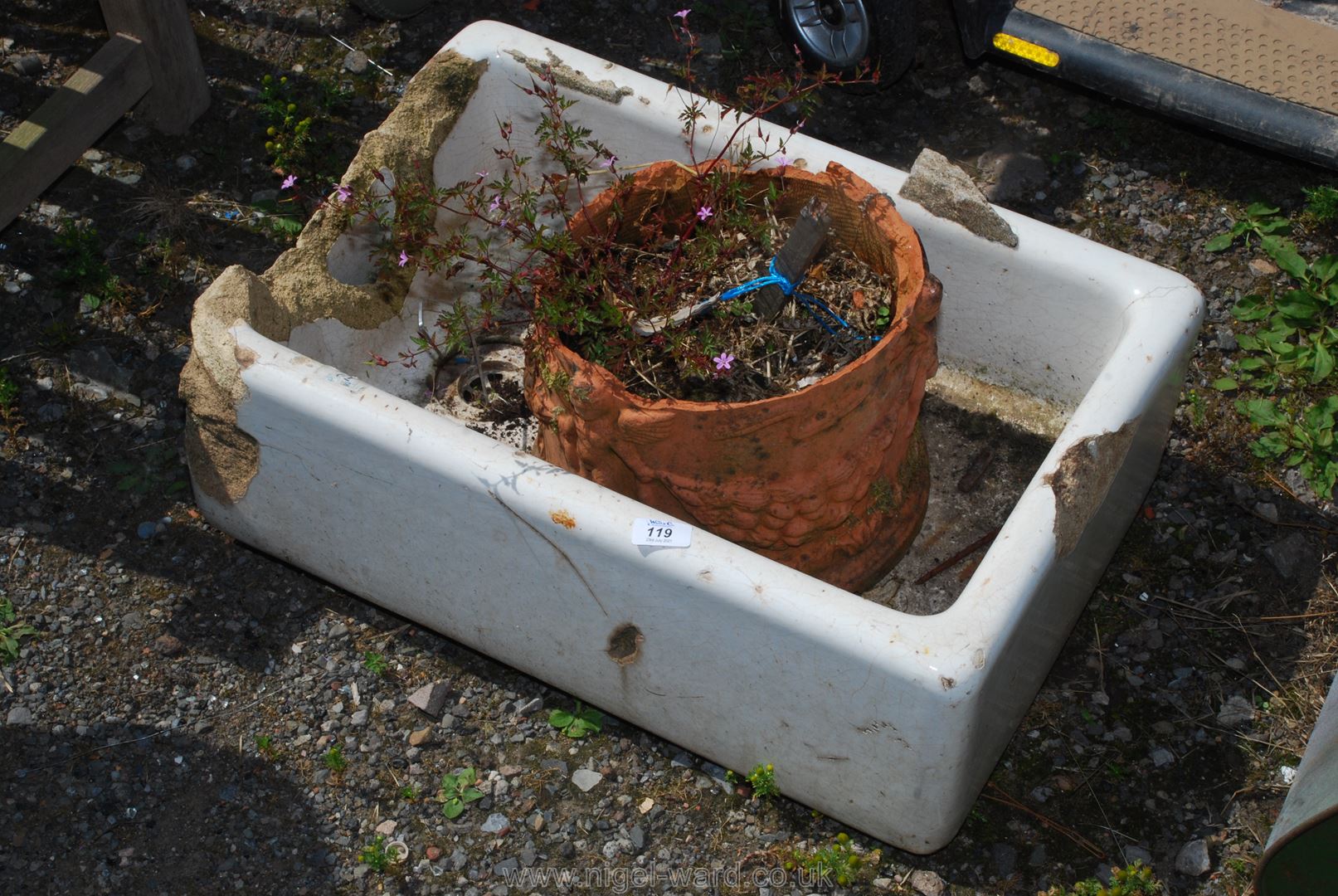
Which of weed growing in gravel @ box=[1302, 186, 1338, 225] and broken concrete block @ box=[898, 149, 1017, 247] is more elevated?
broken concrete block @ box=[898, 149, 1017, 247]

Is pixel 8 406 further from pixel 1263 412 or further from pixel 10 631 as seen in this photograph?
pixel 1263 412

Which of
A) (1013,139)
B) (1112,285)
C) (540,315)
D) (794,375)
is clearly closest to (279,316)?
(540,315)

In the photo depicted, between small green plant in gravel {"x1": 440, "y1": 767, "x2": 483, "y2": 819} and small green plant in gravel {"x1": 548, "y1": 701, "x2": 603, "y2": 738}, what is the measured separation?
0.20m

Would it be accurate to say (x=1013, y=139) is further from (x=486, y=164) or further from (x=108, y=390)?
(x=108, y=390)

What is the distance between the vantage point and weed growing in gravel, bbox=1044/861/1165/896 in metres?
2.57

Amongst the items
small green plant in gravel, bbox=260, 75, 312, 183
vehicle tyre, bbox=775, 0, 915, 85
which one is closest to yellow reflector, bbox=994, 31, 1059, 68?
vehicle tyre, bbox=775, 0, 915, 85

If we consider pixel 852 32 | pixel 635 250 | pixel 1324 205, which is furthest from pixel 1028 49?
pixel 635 250

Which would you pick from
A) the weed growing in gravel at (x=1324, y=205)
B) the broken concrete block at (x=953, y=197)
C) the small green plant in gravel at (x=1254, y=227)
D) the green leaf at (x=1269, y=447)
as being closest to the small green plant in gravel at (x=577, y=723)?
the broken concrete block at (x=953, y=197)

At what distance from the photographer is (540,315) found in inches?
99.3

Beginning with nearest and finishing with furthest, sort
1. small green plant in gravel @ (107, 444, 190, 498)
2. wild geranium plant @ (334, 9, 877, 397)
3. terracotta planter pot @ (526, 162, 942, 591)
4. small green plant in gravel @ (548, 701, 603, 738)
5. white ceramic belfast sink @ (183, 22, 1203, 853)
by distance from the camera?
white ceramic belfast sink @ (183, 22, 1203, 853) < terracotta planter pot @ (526, 162, 942, 591) < wild geranium plant @ (334, 9, 877, 397) < small green plant in gravel @ (548, 701, 603, 738) < small green plant in gravel @ (107, 444, 190, 498)

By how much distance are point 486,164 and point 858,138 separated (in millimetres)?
1255

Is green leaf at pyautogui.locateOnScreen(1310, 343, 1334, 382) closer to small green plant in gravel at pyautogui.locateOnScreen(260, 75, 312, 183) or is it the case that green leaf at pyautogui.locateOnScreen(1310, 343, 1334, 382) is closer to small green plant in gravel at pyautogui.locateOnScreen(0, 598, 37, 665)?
small green plant in gravel at pyautogui.locateOnScreen(260, 75, 312, 183)

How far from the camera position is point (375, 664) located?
2.93 metres

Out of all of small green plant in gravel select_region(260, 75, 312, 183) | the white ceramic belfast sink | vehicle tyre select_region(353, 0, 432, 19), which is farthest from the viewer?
vehicle tyre select_region(353, 0, 432, 19)
